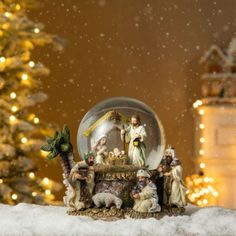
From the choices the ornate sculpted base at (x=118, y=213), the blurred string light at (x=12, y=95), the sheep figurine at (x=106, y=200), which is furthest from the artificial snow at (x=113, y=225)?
the blurred string light at (x=12, y=95)

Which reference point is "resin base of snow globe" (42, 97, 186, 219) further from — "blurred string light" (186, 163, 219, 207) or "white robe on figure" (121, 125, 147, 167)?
"blurred string light" (186, 163, 219, 207)

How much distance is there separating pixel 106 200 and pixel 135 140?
50 cm

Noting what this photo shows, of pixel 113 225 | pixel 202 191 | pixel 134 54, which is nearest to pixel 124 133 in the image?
pixel 113 225

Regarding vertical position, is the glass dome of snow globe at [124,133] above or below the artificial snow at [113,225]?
above

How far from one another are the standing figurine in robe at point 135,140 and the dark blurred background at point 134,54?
16.4 ft

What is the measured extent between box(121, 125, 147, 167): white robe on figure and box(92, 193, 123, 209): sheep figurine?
1.13ft

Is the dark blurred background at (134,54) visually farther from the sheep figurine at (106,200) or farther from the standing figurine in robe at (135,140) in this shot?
the sheep figurine at (106,200)

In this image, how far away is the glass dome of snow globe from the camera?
13.2 ft

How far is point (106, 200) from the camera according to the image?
12.4 feet

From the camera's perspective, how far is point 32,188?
6840 millimetres

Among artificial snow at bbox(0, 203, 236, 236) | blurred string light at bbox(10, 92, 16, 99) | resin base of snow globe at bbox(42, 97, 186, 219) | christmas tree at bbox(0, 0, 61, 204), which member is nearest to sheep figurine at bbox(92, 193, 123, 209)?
resin base of snow globe at bbox(42, 97, 186, 219)

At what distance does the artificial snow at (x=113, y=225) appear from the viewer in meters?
3.29

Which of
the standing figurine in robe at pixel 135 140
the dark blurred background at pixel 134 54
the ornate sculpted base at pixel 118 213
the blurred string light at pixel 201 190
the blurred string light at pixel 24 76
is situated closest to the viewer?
the ornate sculpted base at pixel 118 213

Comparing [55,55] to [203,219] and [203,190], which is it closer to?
[203,190]
